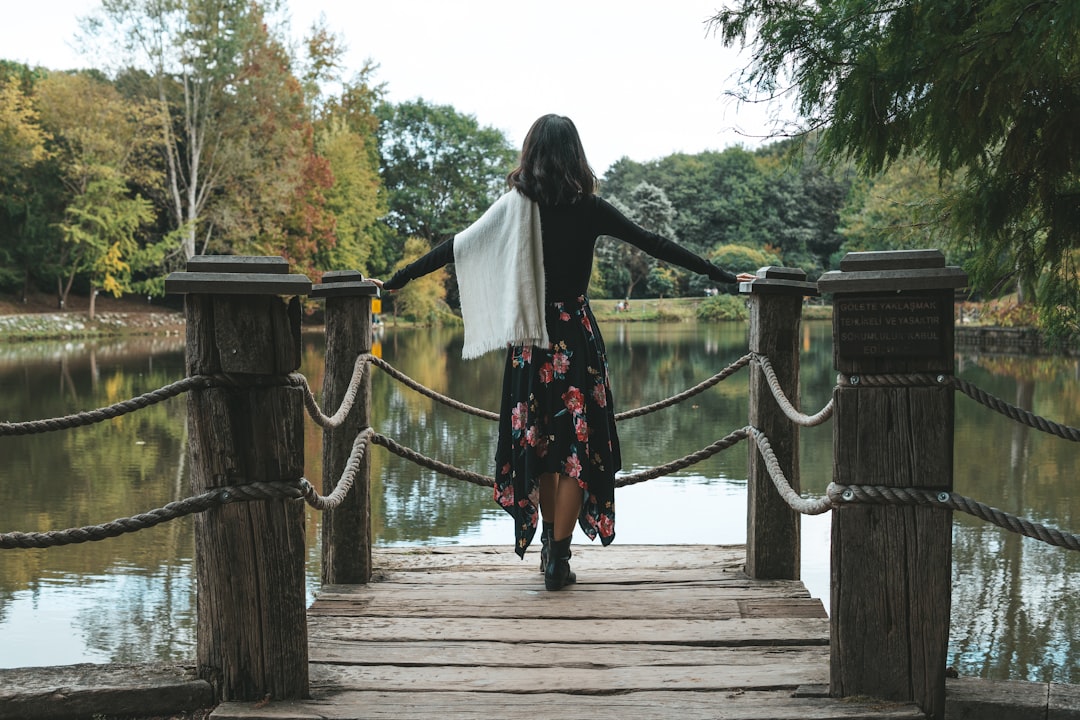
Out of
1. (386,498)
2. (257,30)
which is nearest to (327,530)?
(386,498)

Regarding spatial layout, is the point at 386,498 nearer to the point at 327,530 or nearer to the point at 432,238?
the point at 327,530

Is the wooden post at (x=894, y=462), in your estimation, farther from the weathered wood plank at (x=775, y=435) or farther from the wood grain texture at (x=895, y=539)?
the weathered wood plank at (x=775, y=435)

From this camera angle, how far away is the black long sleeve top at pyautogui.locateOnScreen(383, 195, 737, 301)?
3.58 metres

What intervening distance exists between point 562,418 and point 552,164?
0.87m

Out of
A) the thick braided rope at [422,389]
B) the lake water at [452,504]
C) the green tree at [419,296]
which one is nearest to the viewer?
the thick braided rope at [422,389]

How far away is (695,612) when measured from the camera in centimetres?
344

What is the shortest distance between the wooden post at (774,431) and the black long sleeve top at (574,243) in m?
0.29

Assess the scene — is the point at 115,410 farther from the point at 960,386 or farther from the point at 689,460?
the point at 689,460

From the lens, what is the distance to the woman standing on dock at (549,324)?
348cm

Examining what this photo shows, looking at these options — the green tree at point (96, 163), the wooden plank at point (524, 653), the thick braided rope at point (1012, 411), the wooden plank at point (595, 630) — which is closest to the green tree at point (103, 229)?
the green tree at point (96, 163)

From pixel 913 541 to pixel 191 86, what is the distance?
3282 cm

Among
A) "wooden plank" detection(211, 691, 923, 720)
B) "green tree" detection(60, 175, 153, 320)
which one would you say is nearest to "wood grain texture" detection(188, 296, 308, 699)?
"wooden plank" detection(211, 691, 923, 720)

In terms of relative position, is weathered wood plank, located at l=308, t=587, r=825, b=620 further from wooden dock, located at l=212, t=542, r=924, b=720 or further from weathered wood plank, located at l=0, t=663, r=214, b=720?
weathered wood plank, located at l=0, t=663, r=214, b=720

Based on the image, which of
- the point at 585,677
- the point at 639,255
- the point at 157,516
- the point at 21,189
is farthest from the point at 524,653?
the point at 639,255
